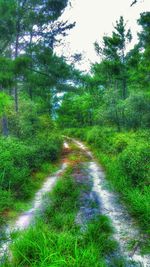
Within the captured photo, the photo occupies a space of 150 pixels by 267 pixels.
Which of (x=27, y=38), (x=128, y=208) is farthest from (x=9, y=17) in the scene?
(x=128, y=208)

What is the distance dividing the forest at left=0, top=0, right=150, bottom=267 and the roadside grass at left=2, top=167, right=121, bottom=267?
2 centimetres

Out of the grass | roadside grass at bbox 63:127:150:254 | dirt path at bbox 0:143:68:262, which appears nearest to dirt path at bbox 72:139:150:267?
roadside grass at bbox 63:127:150:254

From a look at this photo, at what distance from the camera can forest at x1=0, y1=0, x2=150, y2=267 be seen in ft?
16.3

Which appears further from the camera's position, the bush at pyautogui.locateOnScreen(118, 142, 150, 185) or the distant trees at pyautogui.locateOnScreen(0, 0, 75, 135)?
the distant trees at pyautogui.locateOnScreen(0, 0, 75, 135)

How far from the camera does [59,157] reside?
1750cm

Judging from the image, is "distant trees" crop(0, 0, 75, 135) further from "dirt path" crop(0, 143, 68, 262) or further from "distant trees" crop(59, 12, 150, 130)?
"dirt path" crop(0, 143, 68, 262)

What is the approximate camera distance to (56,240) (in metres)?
5.05

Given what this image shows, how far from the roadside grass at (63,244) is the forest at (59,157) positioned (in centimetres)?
2

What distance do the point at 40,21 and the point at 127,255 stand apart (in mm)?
15302

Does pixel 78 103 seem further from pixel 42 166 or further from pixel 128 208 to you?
pixel 128 208

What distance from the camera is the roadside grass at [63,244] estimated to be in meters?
4.35

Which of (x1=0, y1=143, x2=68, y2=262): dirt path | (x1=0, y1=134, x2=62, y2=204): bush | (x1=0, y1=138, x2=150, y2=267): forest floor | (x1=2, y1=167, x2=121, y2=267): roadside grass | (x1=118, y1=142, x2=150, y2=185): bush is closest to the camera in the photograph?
(x1=2, y1=167, x2=121, y2=267): roadside grass

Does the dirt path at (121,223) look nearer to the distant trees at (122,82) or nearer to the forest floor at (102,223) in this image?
the forest floor at (102,223)

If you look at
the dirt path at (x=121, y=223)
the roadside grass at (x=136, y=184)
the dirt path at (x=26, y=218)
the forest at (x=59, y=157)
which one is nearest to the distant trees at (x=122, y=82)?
the forest at (x=59, y=157)
